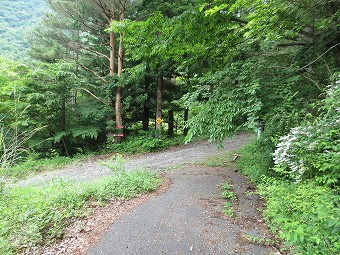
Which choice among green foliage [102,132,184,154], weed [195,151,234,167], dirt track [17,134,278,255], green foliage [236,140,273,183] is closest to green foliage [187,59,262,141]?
green foliage [236,140,273,183]

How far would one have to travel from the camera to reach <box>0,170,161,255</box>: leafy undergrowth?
9.26 ft

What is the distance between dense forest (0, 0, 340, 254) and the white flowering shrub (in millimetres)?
14

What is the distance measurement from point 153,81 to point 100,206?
10.2 m

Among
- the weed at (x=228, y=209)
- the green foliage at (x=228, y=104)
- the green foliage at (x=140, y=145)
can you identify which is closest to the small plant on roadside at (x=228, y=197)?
the weed at (x=228, y=209)

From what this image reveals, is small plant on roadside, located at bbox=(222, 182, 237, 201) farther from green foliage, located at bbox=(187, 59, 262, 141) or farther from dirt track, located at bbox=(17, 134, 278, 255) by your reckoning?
green foliage, located at bbox=(187, 59, 262, 141)

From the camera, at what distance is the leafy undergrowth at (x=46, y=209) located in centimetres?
282

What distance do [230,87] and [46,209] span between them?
427 cm

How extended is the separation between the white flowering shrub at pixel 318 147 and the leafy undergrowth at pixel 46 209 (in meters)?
3.28

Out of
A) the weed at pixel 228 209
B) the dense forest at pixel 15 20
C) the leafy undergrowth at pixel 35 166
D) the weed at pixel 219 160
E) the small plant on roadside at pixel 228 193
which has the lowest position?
the leafy undergrowth at pixel 35 166

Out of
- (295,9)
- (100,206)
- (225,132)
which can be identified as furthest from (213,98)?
(100,206)

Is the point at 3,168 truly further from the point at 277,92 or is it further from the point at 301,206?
the point at 277,92

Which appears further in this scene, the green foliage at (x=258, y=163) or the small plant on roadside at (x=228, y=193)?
the green foliage at (x=258, y=163)

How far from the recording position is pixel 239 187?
5.15 m

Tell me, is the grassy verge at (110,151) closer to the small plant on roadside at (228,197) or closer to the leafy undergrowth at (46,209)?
A: the leafy undergrowth at (46,209)
